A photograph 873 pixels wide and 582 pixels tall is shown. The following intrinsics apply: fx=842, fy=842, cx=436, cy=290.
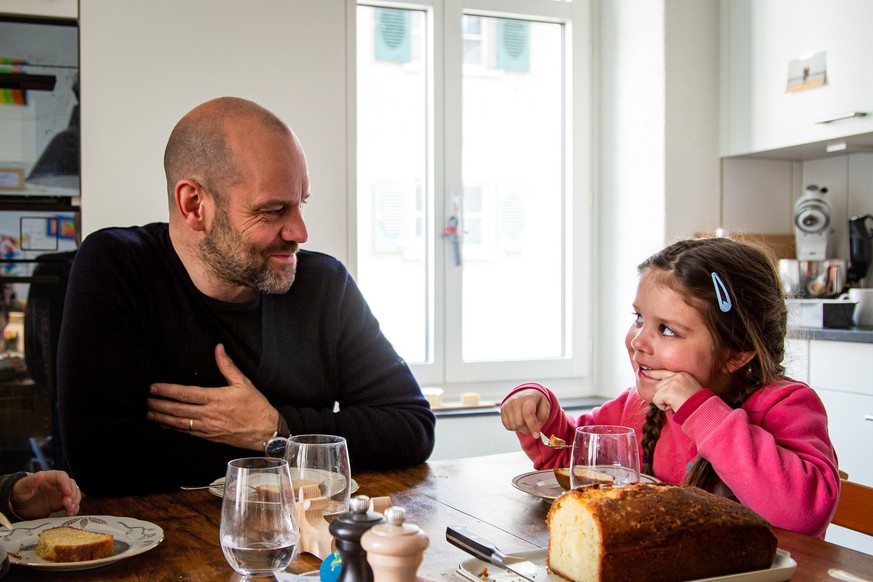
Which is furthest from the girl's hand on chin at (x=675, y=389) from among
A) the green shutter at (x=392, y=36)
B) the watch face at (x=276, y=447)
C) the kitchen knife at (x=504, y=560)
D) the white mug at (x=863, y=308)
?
the green shutter at (x=392, y=36)

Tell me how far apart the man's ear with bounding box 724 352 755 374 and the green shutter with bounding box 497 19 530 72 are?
225 cm

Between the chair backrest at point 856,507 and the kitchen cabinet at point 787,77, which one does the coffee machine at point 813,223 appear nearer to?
the kitchen cabinet at point 787,77

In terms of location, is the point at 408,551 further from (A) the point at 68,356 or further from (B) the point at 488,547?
(A) the point at 68,356

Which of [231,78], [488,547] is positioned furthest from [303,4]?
[488,547]

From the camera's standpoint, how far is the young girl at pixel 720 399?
4.06 feet

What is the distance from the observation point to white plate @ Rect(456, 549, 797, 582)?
0.89m

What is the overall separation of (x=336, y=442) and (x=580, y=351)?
260cm

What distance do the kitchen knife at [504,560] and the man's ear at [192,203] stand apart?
1.00m

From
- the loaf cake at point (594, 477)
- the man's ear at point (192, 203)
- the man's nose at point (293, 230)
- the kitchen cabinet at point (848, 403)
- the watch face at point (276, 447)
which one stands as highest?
the man's ear at point (192, 203)

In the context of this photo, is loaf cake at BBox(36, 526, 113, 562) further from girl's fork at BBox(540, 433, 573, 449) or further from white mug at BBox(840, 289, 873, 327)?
white mug at BBox(840, 289, 873, 327)

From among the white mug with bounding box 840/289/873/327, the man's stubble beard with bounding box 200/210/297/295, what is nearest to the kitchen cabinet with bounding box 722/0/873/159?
the white mug with bounding box 840/289/873/327

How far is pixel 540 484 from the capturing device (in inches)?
54.1

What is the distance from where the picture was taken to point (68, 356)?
1516 mm

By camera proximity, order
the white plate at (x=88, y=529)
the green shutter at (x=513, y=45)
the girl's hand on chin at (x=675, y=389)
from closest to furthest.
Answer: the white plate at (x=88, y=529) → the girl's hand on chin at (x=675, y=389) → the green shutter at (x=513, y=45)
